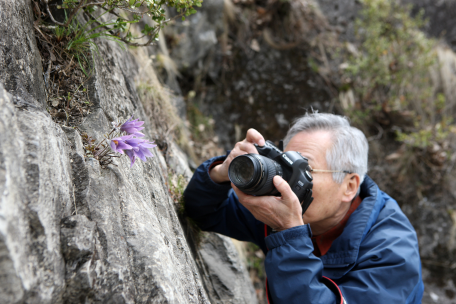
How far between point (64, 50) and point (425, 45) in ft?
17.3

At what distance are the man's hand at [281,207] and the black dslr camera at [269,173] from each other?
0.04 metres

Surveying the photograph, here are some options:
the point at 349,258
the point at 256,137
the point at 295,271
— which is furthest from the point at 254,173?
the point at 349,258

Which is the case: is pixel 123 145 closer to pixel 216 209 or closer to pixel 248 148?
pixel 248 148

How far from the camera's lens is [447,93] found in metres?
4.92

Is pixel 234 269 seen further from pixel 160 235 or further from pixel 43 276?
pixel 43 276

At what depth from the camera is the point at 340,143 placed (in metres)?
A: 1.96

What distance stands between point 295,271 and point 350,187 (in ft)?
2.51

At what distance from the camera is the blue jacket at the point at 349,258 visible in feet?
4.77

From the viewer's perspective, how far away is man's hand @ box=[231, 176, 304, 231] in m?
1.54

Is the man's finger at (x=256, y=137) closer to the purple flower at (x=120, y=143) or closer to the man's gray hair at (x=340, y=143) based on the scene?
the man's gray hair at (x=340, y=143)

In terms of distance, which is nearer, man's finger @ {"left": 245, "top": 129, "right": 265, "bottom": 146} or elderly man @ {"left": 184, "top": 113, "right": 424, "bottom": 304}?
elderly man @ {"left": 184, "top": 113, "right": 424, "bottom": 304}

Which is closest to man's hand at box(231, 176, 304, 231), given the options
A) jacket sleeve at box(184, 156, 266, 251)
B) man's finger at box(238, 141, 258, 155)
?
man's finger at box(238, 141, 258, 155)

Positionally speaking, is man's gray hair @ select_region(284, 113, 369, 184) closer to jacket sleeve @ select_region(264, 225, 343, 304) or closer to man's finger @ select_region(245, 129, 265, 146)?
man's finger @ select_region(245, 129, 265, 146)

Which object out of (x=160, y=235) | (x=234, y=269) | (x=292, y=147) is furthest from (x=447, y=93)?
(x=160, y=235)
